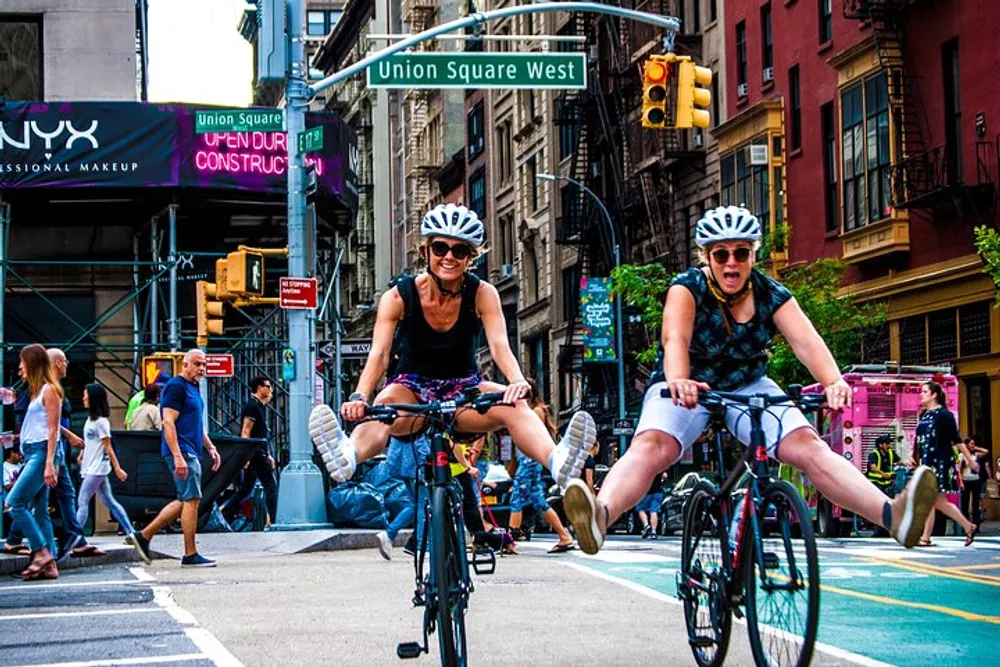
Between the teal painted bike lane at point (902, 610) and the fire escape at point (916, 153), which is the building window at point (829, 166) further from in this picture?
the teal painted bike lane at point (902, 610)

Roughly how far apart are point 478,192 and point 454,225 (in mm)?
75509

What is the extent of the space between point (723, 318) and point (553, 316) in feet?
201

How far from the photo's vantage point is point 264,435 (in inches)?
989

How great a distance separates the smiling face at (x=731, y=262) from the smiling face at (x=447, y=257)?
1.19m

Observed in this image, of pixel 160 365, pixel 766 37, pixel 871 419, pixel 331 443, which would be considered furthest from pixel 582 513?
pixel 766 37

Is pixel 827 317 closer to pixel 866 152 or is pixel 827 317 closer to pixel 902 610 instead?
pixel 866 152

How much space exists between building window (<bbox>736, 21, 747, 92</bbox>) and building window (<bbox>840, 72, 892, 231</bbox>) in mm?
7427

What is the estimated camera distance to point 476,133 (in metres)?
83.7

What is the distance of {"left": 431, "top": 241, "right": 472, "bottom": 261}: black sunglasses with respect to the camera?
29.6 feet

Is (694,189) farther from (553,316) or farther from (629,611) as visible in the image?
(629,611)

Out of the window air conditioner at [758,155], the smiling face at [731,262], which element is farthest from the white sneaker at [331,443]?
the window air conditioner at [758,155]

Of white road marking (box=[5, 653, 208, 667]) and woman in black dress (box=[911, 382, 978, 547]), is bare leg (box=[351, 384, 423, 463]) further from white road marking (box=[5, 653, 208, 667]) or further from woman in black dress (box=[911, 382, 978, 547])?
woman in black dress (box=[911, 382, 978, 547])

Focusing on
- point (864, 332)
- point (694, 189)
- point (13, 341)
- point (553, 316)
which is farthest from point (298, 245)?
point (553, 316)

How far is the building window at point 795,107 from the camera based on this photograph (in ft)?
149
